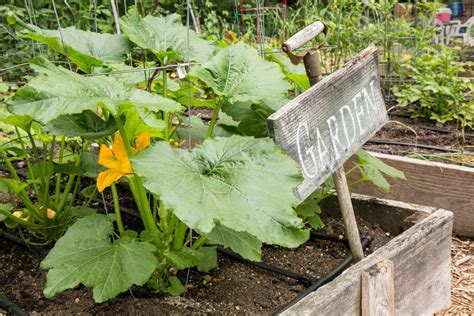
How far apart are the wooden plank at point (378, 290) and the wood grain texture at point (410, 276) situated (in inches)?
0.6

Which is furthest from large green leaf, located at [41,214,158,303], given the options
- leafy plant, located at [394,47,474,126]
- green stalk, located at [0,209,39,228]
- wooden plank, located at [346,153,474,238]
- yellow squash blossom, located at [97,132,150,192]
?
leafy plant, located at [394,47,474,126]

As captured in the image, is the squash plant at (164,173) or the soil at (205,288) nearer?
the squash plant at (164,173)

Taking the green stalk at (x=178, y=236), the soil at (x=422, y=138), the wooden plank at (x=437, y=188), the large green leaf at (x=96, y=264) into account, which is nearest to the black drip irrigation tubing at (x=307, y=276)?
the green stalk at (x=178, y=236)

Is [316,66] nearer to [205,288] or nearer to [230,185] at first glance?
[230,185]

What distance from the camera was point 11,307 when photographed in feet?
3.85

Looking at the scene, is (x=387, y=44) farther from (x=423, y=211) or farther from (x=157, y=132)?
(x=157, y=132)

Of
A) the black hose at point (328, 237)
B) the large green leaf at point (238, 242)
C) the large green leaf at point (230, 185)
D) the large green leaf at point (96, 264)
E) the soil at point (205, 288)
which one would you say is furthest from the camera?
the black hose at point (328, 237)

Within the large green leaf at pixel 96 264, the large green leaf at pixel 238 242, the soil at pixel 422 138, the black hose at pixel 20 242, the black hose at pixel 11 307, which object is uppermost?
the large green leaf at pixel 96 264

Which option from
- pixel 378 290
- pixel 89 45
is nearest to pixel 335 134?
pixel 378 290

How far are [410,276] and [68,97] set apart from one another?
951 mm

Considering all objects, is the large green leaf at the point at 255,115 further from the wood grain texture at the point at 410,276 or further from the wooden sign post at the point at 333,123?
the wood grain texture at the point at 410,276

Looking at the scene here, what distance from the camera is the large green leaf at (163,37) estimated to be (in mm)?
1244

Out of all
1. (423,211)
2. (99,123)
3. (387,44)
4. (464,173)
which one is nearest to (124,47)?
(99,123)

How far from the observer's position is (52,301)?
4.01ft
